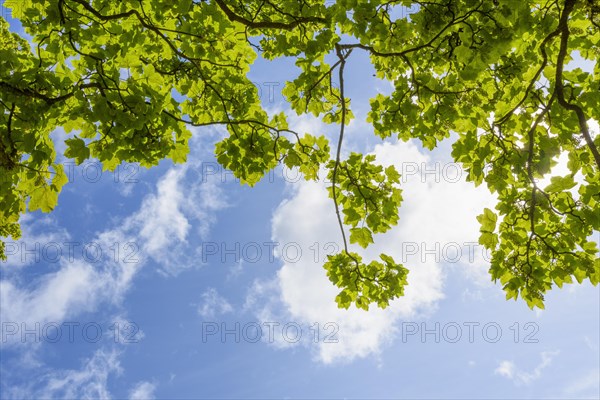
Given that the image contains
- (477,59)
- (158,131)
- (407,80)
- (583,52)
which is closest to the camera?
(477,59)

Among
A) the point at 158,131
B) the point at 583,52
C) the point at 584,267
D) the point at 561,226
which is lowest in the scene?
the point at 584,267

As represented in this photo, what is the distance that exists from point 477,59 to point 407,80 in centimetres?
176

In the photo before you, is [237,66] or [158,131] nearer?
[158,131]

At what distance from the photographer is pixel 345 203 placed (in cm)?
523

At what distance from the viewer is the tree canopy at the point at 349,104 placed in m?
3.53

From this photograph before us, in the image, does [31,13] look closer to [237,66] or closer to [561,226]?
[237,66]

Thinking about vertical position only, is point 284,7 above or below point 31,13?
above

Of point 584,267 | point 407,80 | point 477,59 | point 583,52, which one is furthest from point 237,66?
point 584,267

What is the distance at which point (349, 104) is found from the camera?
18.5ft

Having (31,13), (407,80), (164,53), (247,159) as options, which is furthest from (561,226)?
(31,13)

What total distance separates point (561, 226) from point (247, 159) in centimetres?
356

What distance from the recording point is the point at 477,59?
3451 millimetres

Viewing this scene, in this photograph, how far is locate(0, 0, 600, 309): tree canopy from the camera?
3529 mm

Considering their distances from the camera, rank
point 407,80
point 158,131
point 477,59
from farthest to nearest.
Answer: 1. point 407,80
2. point 158,131
3. point 477,59
